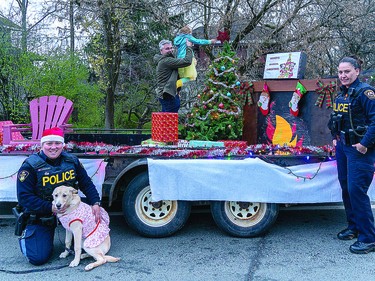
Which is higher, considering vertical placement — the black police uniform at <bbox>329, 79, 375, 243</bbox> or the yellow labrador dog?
the black police uniform at <bbox>329, 79, 375, 243</bbox>

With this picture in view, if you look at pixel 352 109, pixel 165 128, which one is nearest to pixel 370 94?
pixel 352 109

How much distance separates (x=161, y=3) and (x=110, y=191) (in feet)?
26.2

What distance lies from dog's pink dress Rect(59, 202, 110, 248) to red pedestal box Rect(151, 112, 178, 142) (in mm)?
1667

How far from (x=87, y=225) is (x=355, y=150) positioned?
2943 mm

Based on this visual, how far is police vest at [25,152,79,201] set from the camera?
13.1ft

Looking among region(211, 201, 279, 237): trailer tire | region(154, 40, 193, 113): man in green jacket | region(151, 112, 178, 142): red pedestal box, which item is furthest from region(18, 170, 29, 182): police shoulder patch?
region(154, 40, 193, 113): man in green jacket

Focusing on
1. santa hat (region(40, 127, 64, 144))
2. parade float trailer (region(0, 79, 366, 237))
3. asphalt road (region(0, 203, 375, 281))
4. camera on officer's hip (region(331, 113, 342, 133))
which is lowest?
asphalt road (region(0, 203, 375, 281))

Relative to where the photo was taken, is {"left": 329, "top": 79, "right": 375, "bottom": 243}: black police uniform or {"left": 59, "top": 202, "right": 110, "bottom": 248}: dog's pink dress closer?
{"left": 59, "top": 202, "right": 110, "bottom": 248}: dog's pink dress

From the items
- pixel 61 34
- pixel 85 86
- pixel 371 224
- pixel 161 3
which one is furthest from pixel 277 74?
pixel 61 34

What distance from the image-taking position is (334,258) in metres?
4.10

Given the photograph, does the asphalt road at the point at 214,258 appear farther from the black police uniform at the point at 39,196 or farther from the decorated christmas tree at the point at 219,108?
the decorated christmas tree at the point at 219,108

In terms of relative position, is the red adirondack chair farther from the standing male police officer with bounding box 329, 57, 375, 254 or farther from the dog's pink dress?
the standing male police officer with bounding box 329, 57, 375, 254

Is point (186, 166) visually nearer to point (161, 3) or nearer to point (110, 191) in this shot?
point (110, 191)

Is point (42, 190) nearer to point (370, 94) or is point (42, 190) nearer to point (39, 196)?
point (39, 196)
